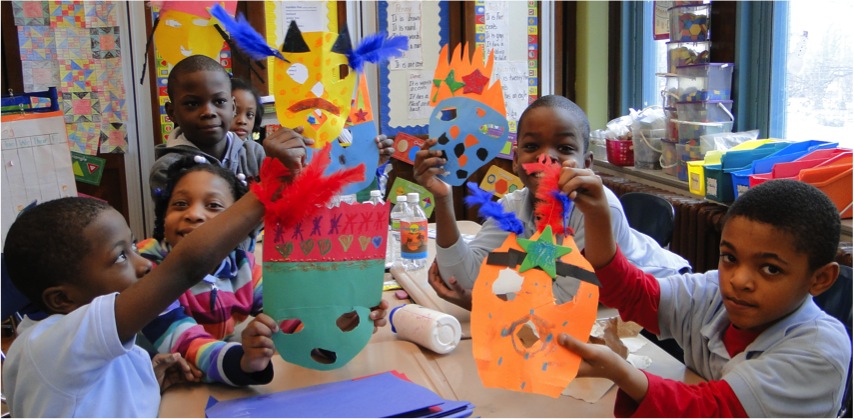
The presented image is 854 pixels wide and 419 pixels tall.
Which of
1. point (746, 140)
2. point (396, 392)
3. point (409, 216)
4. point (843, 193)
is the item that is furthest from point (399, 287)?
point (746, 140)

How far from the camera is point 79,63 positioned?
3.39m

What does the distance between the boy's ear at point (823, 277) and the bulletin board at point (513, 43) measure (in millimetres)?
2732

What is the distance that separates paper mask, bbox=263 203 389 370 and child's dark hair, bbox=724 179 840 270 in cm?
57

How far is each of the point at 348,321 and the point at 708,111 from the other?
7.33ft

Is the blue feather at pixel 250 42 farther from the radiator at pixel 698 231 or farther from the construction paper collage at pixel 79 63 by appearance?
the construction paper collage at pixel 79 63

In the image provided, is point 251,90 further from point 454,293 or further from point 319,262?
point 319,262

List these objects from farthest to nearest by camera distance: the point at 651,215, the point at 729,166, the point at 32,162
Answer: the point at 32,162, the point at 729,166, the point at 651,215

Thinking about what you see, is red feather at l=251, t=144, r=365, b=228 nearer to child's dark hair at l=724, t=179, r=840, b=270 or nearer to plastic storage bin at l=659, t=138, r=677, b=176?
child's dark hair at l=724, t=179, r=840, b=270

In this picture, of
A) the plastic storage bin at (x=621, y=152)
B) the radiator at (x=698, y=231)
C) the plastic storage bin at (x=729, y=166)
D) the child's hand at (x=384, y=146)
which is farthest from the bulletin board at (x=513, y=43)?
the child's hand at (x=384, y=146)

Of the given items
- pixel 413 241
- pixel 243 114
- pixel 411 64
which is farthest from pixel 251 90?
pixel 411 64

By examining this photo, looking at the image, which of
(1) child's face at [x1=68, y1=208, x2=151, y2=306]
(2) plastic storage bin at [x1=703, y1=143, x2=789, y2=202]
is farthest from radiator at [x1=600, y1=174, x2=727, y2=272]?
(1) child's face at [x1=68, y1=208, x2=151, y2=306]

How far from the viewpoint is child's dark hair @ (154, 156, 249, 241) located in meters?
1.46

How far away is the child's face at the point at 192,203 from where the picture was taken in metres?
1.37

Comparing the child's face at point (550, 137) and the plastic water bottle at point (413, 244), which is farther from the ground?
the child's face at point (550, 137)
